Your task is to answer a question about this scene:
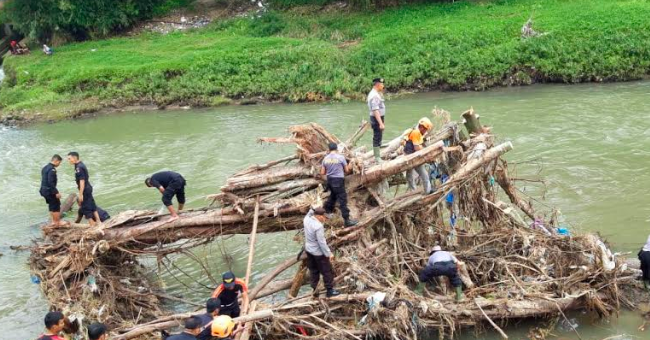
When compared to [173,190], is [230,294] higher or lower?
lower

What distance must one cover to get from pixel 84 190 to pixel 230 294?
515 centimetres

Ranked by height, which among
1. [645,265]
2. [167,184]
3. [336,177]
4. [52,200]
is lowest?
[645,265]

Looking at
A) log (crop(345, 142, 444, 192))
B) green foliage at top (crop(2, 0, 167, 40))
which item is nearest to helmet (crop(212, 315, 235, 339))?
log (crop(345, 142, 444, 192))

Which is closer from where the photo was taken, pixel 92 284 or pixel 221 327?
pixel 221 327

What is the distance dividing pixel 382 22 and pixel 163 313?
88.2ft

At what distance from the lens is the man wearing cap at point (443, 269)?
10.7m

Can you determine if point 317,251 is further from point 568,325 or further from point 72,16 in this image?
point 72,16

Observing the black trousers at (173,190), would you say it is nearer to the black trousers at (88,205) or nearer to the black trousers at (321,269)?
the black trousers at (88,205)

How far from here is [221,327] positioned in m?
8.69

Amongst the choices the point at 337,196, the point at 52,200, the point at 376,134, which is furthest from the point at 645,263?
the point at 52,200

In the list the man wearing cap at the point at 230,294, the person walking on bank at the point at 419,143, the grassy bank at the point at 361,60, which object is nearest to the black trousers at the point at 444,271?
the person walking on bank at the point at 419,143

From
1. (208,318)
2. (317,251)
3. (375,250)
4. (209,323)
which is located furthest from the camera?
(375,250)

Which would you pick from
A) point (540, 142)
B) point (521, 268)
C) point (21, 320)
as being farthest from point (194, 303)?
point (540, 142)

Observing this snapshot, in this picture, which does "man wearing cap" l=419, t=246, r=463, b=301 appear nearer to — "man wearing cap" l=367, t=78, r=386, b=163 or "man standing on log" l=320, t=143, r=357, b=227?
"man standing on log" l=320, t=143, r=357, b=227
